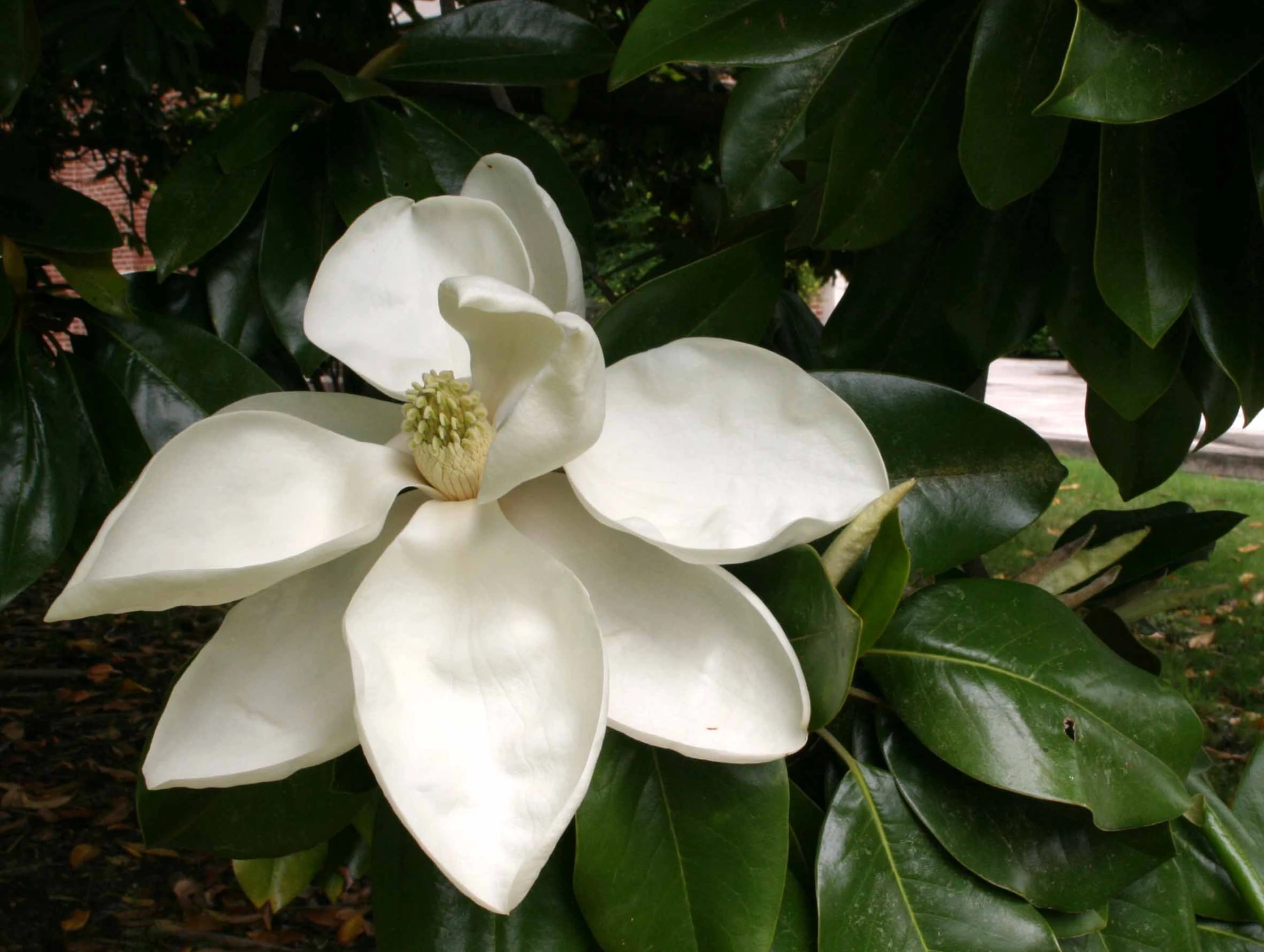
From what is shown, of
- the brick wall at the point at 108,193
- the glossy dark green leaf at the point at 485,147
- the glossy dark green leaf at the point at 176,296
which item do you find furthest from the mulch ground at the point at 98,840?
the brick wall at the point at 108,193

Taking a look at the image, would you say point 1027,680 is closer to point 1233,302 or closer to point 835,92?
point 1233,302

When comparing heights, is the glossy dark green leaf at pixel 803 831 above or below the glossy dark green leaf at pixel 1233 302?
below

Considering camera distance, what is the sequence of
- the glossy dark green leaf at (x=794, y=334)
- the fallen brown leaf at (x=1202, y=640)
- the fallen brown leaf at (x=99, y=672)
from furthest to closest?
the fallen brown leaf at (x=1202, y=640), the fallen brown leaf at (x=99, y=672), the glossy dark green leaf at (x=794, y=334)

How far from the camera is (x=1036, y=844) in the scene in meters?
0.62

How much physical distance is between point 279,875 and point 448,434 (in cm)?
65

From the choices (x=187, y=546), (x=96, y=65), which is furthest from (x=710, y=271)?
(x=96, y=65)

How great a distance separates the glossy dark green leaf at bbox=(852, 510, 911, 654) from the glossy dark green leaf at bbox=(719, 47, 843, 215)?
1.12 feet

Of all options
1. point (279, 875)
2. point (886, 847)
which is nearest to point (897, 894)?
point (886, 847)

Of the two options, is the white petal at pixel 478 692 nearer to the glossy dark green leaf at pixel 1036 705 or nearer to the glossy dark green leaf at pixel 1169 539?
the glossy dark green leaf at pixel 1036 705

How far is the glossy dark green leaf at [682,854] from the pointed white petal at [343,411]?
207 millimetres

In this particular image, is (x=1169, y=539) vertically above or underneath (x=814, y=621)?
underneath

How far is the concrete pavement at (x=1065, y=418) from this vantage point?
541 centimetres

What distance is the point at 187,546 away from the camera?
450mm

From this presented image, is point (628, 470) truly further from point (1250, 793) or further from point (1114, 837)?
point (1250, 793)
